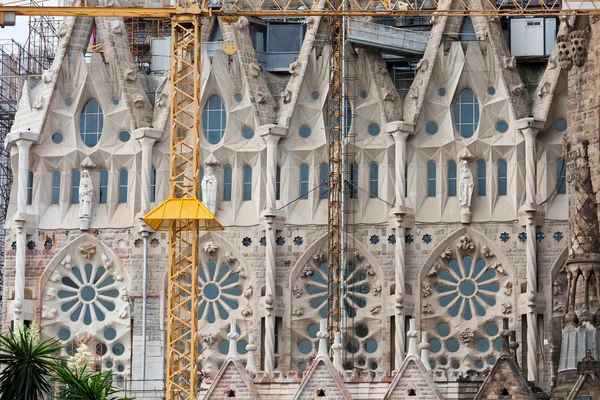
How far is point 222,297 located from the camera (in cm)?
7025

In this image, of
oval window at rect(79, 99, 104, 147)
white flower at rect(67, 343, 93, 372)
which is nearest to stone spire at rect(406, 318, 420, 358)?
white flower at rect(67, 343, 93, 372)

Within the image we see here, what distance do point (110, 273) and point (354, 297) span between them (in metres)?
7.89

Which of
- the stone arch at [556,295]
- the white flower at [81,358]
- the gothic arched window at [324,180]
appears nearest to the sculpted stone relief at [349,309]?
the gothic arched window at [324,180]

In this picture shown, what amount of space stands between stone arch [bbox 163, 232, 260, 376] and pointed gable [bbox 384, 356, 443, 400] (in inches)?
309

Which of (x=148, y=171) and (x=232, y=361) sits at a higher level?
(x=148, y=171)

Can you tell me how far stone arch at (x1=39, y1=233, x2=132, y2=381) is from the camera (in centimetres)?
7044

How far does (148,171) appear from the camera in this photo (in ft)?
232

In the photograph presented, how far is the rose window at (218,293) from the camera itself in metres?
70.2

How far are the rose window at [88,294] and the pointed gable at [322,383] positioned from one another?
9.82m

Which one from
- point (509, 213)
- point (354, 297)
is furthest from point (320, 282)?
point (509, 213)

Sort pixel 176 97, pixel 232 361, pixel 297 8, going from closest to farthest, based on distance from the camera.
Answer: pixel 232 361 < pixel 176 97 < pixel 297 8

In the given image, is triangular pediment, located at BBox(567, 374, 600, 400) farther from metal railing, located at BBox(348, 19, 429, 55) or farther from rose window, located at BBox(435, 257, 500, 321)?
metal railing, located at BBox(348, 19, 429, 55)

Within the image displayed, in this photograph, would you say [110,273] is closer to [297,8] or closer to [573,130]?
[297,8]

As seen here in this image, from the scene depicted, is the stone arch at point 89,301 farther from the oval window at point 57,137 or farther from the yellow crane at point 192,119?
the oval window at point 57,137
